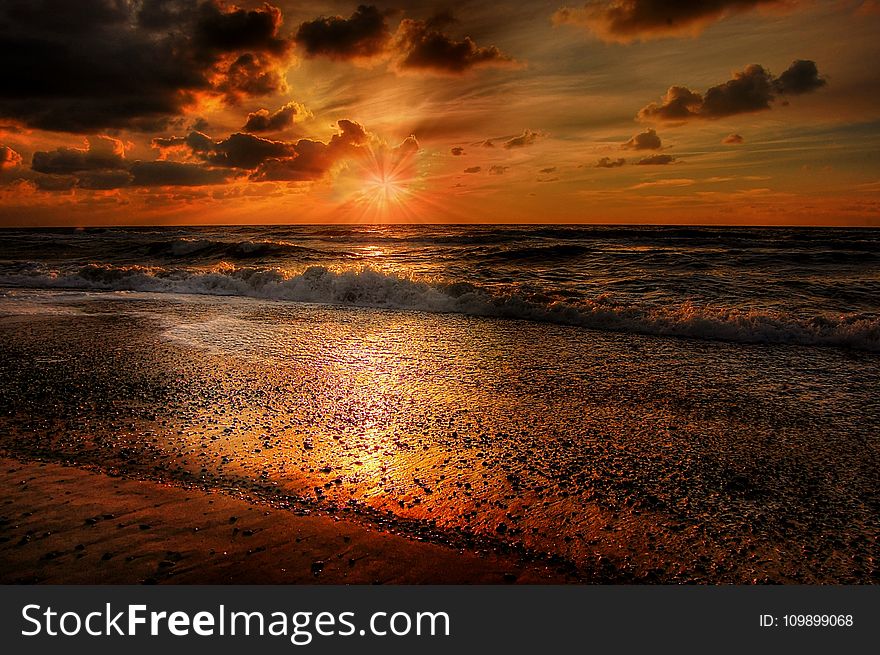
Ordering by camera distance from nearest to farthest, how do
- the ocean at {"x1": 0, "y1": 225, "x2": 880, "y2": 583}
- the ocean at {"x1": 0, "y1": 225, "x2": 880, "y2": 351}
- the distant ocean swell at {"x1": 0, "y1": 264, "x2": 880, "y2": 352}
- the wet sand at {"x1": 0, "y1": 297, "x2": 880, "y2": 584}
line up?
the wet sand at {"x1": 0, "y1": 297, "x2": 880, "y2": 584}, the ocean at {"x1": 0, "y1": 225, "x2": 880, "y2": 583}, the distant ocean swell at {"x1": 0, "y1": 264, "x2": 880, "y2": 352}, the ocean at {"x1": 0, "y1": 225, "x2": 880, "y2": 351}

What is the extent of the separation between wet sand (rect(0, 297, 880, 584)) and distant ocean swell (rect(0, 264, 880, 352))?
93 cm

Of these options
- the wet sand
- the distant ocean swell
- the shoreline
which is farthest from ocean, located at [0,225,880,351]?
the shoreline

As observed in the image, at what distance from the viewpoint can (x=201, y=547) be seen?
9.74 ft

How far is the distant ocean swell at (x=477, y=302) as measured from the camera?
8977 mm

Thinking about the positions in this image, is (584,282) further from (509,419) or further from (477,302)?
(509,419)

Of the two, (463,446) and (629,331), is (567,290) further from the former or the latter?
(463,446)

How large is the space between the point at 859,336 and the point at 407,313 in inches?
344

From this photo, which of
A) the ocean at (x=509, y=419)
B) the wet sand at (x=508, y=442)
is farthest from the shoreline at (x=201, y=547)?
the ocean at (x=509, y=419)

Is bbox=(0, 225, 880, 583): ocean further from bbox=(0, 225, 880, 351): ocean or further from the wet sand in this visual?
bbox=(0, 225, 880, 351): ocean

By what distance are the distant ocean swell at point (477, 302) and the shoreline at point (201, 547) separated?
794cm

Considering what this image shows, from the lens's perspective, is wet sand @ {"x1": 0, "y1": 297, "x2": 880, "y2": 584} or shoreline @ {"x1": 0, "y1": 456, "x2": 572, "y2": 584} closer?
shoreline @ {"x1": 0, "y1": 456, "x2": 572, "y2": 584}

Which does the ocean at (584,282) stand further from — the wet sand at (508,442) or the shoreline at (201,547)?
the shoreline at (201,547)

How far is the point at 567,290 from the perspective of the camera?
15242 millimetres

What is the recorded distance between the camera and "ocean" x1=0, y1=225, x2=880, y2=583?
10.6 ft
